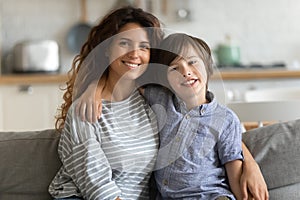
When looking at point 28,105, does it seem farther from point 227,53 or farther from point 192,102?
point 192,102

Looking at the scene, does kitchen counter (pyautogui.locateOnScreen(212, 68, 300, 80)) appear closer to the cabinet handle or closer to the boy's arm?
the cabinet handle

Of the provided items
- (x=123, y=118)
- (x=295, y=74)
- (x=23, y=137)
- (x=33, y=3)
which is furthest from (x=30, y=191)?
(x=33, y=3)

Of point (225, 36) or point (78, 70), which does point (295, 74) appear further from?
point (78, 70)

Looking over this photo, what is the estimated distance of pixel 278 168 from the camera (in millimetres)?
1877

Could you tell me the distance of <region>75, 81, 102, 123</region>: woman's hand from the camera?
1756 millimetres

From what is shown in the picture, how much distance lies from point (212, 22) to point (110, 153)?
3.35 m

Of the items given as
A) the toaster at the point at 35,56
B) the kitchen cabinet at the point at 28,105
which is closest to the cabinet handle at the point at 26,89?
the kitchen cabinet at the point at 28,105

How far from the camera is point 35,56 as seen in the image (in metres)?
4.55

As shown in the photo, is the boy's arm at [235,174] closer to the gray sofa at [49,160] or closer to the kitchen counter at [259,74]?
the gray sofa at [49,160]

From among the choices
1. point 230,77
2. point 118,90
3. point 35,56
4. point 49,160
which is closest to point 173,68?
point 118,90

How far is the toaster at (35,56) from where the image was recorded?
4.54 metres

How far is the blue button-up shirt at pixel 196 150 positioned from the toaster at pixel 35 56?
2.88 metres

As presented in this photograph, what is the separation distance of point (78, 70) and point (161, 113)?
313 mm

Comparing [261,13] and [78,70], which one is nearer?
[78,70]
